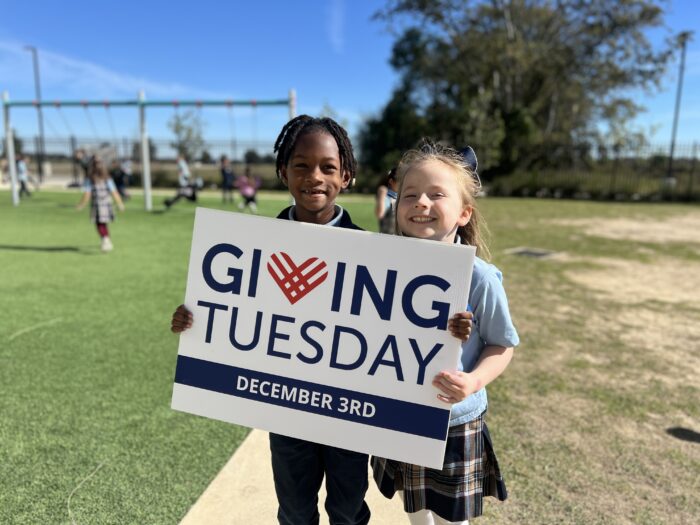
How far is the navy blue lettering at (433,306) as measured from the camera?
1.46 meters

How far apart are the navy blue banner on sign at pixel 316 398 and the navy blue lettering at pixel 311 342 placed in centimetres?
8

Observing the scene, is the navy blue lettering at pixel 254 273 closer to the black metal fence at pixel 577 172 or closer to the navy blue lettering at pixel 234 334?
the navy blue lettering at pixel 234 334

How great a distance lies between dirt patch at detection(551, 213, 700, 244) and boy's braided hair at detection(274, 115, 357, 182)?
11.0 m

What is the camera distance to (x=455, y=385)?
1430 millimetres

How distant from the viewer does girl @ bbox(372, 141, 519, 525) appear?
4.85 feet

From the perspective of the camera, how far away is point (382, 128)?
3055 centimetres

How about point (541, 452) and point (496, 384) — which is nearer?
point (541, 452)

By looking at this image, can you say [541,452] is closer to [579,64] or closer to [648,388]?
[648,388]

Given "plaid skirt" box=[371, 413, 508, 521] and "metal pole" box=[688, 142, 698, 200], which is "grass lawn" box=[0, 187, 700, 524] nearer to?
"plaid skirt" box=[371, 413, 508, 521]

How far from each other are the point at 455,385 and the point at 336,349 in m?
0.38

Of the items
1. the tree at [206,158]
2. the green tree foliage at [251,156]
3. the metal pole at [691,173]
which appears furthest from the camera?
the tree at [206,158]

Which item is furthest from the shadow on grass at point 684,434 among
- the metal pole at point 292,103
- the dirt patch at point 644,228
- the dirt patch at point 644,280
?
the metal pole at point 292,103

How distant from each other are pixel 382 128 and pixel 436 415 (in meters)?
30.4

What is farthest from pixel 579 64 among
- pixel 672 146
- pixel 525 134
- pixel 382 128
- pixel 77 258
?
pixel 77 258
